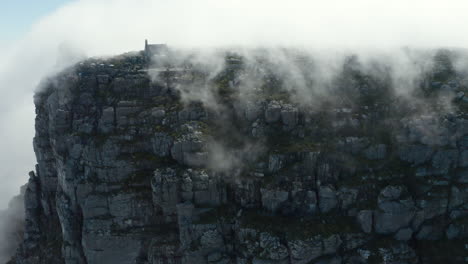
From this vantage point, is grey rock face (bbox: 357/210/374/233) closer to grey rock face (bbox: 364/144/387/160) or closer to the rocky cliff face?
the rocky cliff face

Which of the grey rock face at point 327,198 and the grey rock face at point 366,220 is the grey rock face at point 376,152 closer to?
the grey rock face at point 327,198

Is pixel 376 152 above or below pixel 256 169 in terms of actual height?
above

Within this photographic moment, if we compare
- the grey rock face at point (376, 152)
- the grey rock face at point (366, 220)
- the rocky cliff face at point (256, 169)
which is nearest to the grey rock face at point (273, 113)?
the rocky cliff face at point (256, 169)

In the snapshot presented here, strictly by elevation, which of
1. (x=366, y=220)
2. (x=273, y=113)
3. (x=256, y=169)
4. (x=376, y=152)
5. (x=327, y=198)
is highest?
(x=273, y=113)

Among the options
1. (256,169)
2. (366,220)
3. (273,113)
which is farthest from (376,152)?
(256,169)

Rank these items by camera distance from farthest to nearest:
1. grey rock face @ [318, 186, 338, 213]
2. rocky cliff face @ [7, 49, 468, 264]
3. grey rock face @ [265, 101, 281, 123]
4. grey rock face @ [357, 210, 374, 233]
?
1. grey rock face @ [265, 101, 281, 123]
2. grey rock face @ [318, 186, 338, 213]
3. rocky cliff face @ [7, 49, 468, 264]
4. grey rock face @ [357, 210, 374, 233]

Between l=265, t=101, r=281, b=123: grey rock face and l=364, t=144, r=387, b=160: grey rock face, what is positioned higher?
l=265, t=101, r=281, b=123: grey rock face

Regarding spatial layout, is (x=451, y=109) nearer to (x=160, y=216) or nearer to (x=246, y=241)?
(x=246, y=241)

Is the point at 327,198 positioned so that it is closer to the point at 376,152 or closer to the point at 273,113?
the point at 376,152

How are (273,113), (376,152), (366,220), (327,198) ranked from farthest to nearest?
(273,113)
(376,152)
(327,198)
(366,220)

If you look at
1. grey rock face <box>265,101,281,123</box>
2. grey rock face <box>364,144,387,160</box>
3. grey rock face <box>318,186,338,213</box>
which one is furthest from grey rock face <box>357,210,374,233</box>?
grey rock face <box>265,101,281,123</box>
